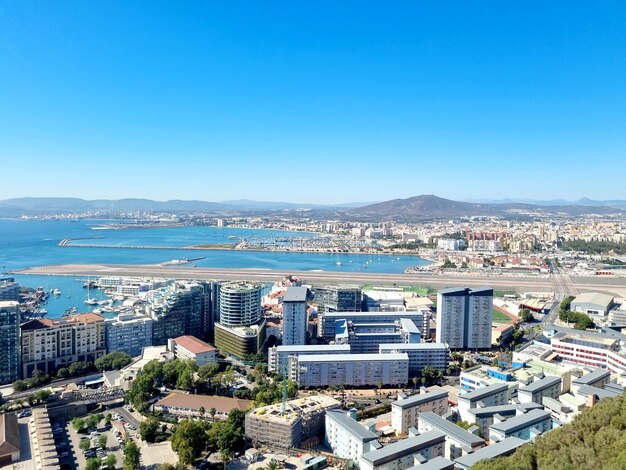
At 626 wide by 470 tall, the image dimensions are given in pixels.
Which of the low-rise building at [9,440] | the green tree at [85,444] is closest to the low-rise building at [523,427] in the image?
the green tree at [85,444]

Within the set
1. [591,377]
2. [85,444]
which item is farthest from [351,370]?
[85,444]

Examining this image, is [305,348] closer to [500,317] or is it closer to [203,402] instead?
[203,402]

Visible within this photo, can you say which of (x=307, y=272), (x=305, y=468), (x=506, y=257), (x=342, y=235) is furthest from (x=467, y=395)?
(x=342, y=235)

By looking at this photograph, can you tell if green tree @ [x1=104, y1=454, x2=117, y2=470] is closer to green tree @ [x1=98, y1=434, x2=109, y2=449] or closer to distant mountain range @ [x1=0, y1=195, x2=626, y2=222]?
green tree @ [x1=98, y1=434, x2=109, y2=449]

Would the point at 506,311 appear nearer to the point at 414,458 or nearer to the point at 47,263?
the point at 414,458

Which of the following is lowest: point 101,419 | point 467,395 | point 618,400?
point 101,419

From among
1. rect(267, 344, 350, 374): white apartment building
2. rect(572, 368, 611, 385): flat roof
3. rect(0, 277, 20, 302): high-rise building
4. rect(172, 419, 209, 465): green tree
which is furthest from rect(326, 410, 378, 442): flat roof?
rect(0, 277, 20, 302): high-rise building

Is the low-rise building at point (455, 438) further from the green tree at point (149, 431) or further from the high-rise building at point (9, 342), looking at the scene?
the high-rise building at point (9, 342)
